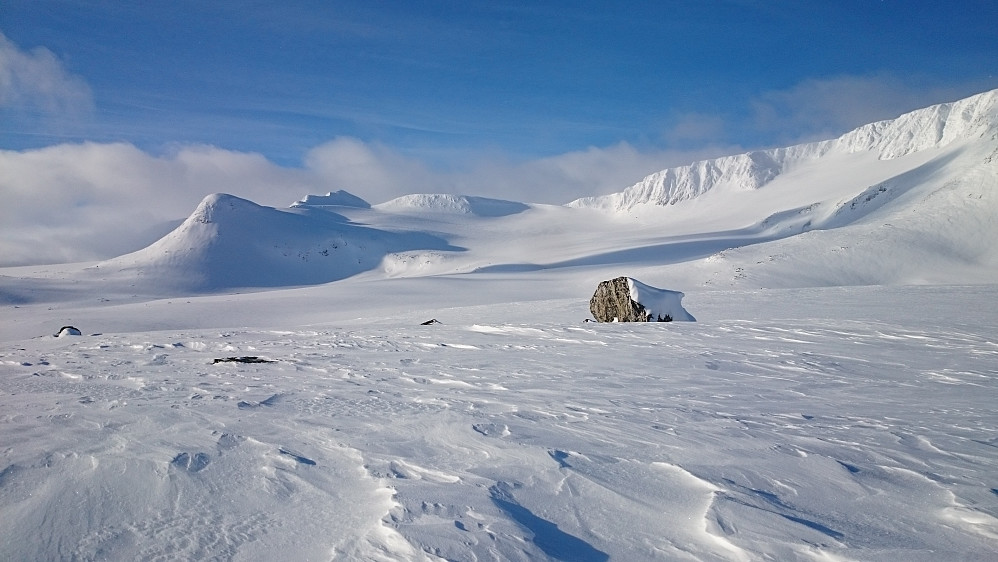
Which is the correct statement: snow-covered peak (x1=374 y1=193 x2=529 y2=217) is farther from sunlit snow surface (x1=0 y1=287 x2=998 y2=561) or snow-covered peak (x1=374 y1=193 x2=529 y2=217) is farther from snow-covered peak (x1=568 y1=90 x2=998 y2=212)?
sunlit snow surface (x1=0 y1=287 x2=998 y2=561)

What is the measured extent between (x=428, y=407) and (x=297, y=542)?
9.37ft

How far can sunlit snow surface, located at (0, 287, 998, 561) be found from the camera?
2775mm

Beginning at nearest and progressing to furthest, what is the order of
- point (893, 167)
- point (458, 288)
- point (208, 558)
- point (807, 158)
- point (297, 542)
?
point (208, 558)
point (297, 542)
point (458, 288)
point (893, 167)
point (807, 158)

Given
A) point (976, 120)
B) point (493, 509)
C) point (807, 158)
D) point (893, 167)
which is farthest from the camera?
point (807, 158)

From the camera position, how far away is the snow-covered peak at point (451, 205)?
18250 centimetres

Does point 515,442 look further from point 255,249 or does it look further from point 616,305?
point 255,249

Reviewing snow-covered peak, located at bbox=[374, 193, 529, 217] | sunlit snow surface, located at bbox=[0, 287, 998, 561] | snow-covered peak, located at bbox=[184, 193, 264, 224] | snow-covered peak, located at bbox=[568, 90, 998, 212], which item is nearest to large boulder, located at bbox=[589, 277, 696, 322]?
sunlit snow surface, located at bbox=[0, 287, 998, 561]

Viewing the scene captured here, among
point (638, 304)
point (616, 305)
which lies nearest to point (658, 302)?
point (638, 304)

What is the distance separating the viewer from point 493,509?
121 inches

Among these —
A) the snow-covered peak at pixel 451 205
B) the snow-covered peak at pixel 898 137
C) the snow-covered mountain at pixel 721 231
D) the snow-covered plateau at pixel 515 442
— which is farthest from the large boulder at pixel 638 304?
the snow-covered peak at pixel 451 205

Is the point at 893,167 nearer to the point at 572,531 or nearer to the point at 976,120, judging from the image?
the point at 976,120

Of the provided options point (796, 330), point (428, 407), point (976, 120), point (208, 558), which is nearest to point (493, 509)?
point (208, 558)

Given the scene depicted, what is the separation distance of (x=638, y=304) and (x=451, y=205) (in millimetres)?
173945

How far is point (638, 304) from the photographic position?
1641 cm
